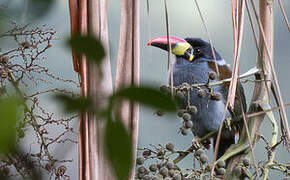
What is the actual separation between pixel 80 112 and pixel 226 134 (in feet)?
3.89

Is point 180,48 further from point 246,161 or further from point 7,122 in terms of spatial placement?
point 7,122

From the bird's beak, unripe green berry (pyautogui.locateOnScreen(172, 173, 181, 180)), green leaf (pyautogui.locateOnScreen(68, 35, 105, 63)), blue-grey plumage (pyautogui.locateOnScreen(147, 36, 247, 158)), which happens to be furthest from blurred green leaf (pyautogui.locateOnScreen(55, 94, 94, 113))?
the bird's beak

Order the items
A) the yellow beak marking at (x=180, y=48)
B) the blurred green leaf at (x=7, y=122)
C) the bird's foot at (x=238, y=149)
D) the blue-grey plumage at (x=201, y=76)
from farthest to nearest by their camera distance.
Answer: the yellow beak marking at (x=180, y=48) < the blue-grey plumage at (x=201, y=76) < the bird's foot at (x=238, y=149) < the blurred green leaf at (x=7, y=122)

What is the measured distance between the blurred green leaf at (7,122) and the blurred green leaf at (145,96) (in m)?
0.03

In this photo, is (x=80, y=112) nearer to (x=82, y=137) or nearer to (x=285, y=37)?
(x=82, y=137)

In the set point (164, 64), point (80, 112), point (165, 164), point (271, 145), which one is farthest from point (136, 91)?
point (164, 64)

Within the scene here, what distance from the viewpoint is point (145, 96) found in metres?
0.11

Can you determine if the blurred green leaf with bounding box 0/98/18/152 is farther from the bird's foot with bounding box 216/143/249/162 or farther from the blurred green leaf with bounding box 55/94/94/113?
the bird's foot with bounding box 216/143/249/162

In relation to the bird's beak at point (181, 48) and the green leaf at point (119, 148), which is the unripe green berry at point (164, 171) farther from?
the bird's beak at point (181, 48)

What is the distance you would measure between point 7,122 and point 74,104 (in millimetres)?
21

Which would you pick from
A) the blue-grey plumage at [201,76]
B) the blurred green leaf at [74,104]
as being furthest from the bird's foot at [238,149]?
the blurred green leaf at [74,104]

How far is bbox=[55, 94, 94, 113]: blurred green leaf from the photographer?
0.38 feet

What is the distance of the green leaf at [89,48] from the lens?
0.38 ft

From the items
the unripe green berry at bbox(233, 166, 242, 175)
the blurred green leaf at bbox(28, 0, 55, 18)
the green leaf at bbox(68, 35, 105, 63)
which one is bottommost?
the unripe green berry at bbox(233, 166, 242, 175)
